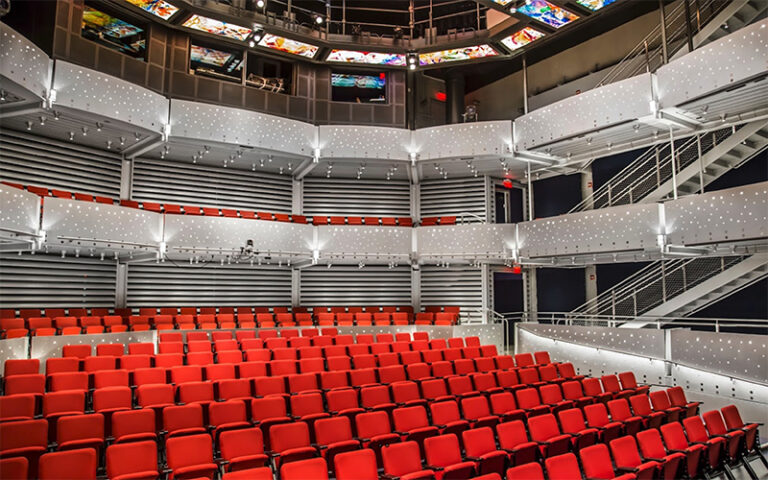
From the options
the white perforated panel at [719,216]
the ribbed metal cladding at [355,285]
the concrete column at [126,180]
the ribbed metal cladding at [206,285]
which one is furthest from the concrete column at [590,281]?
the concrete column at [126,180]

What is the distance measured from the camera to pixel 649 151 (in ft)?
45.6

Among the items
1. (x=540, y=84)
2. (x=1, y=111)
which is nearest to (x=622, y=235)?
(x=540, y=84)

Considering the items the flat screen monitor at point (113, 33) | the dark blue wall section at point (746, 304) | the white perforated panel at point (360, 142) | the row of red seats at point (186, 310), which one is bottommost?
the row of red seats at point (186, 310)

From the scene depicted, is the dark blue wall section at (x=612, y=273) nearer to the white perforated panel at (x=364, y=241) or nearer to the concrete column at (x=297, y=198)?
the white perforated panel at (x=364, y=241)

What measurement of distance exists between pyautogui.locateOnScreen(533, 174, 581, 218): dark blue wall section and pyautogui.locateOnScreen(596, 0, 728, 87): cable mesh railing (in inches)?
126

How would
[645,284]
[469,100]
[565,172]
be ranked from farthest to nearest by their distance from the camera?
[469,100], [565,172], [645,284]

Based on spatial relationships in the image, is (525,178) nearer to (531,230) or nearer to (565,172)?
(565,172)

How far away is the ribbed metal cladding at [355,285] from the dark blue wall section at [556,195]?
197 inches

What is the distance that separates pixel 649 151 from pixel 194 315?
41.7 ft

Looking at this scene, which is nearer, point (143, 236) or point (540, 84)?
point (143, 236)

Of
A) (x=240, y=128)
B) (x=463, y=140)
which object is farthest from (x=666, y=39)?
(x=240, y=128)

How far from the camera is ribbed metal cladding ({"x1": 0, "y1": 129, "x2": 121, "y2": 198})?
41.9ft

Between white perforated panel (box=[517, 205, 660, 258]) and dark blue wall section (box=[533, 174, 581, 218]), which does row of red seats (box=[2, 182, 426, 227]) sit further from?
dark blue wall section (box=[533, 174, 581, 218])

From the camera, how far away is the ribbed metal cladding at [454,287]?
1698 cm
